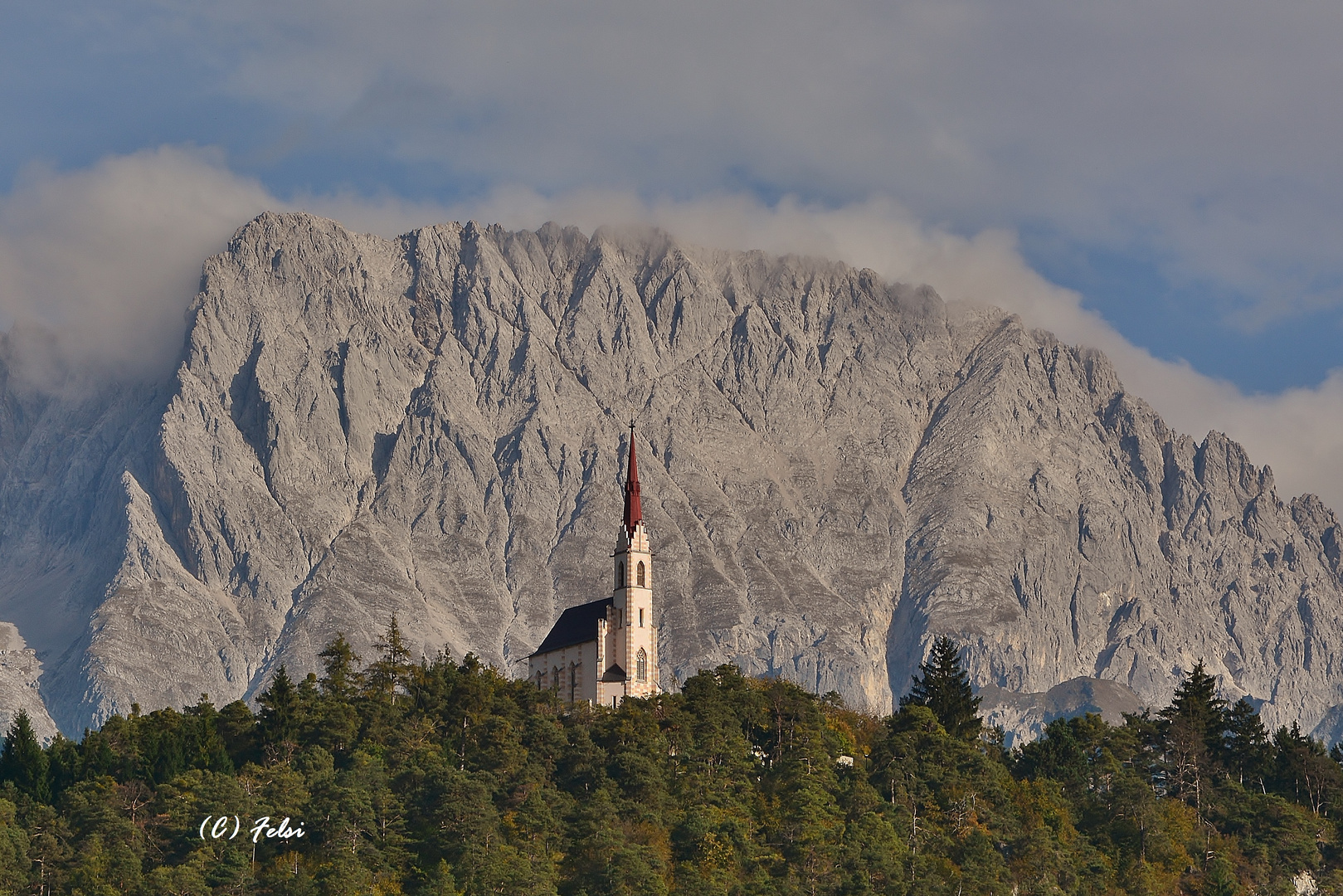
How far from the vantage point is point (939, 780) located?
164 metres

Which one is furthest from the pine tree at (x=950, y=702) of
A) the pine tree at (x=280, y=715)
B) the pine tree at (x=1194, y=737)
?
the pine tree at (x=280, y=715)

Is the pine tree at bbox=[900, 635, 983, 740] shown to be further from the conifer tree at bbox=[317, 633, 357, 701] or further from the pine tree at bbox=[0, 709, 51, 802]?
the pine tree at bbox=[0, 709, 51, 802]

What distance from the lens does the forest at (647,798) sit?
453 feet

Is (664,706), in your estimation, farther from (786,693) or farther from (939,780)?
(939,780)

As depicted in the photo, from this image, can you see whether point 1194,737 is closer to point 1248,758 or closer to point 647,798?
point 1248,758

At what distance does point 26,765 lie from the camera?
500ft

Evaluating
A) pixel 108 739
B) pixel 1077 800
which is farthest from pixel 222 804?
pixel 1077 800

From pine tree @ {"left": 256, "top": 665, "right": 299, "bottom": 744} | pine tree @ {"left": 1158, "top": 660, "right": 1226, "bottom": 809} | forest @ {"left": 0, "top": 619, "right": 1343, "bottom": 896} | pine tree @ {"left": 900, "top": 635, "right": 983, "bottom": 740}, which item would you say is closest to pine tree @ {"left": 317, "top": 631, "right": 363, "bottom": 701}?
forest @ {"left": 0, "top": 619, "right": 1343, "bottom": 896}

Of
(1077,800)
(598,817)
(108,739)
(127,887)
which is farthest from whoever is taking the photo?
(1077,800)

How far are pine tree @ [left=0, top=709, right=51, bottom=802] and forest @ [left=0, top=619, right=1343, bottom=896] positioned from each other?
0.82ft

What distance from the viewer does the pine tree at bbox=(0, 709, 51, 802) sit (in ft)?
492

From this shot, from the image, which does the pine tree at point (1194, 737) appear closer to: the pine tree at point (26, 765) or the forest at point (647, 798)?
the forest at point (647, 798)

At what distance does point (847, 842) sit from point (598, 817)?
1847 centimetres

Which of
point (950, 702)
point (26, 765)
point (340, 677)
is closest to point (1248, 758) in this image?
point (950, 702)
